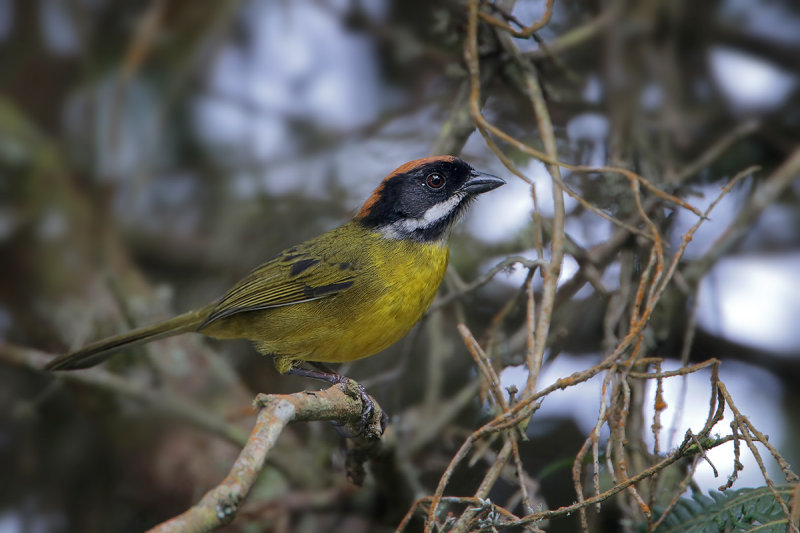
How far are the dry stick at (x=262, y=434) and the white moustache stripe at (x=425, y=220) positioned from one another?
0.99 metres

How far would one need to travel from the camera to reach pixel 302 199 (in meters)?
6.06

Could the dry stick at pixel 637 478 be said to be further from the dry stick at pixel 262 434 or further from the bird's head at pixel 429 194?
the bird's head at pixel 429 194

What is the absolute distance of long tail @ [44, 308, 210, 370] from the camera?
3.67m

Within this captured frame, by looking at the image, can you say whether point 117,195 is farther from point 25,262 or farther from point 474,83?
point 474,83

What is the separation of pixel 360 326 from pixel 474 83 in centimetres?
135

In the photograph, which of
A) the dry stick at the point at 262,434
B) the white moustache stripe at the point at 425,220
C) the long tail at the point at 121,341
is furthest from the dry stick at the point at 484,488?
the long tail at the point at 121,341

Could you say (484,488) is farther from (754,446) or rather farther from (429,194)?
(429,194)

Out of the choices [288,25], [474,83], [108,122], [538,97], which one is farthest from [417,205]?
[108,122]

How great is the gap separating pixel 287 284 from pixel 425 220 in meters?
0.74

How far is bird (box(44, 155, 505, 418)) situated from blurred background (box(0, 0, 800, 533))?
22.2 inches

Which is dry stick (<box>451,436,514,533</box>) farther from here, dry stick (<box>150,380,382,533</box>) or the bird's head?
the bird's head

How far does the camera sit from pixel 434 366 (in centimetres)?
455

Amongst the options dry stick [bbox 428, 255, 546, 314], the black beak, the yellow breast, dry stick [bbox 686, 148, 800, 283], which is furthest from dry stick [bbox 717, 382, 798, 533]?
dry stick [bbox 686, 148, 800, 283]

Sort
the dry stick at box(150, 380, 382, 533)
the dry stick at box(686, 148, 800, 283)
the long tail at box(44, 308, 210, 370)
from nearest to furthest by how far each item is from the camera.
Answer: the dry stick at box(150, 380, 382, 533), the long tail at box(44, 308, 210, 370), the dry stick at box(686, 148, 800, 283)
